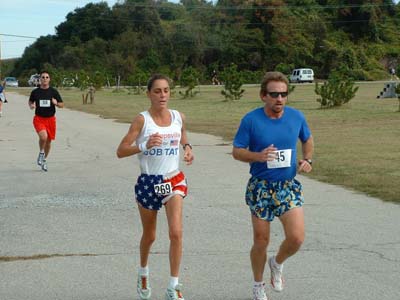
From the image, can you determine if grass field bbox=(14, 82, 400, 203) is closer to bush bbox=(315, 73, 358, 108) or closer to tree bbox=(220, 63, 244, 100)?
bush bbox=(315, 73, 358, 108)

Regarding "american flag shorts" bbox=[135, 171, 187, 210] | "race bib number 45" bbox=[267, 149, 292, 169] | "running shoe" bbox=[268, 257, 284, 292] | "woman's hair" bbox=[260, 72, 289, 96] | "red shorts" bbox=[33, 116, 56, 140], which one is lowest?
"running shoe" bbox=[268, 257, 284, 292]

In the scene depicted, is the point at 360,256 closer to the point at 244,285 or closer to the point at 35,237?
the point at 244,285

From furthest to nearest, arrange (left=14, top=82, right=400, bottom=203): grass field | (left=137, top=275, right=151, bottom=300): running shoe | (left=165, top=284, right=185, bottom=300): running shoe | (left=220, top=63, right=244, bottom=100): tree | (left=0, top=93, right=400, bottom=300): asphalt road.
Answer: (left=220, top=63, right=244, bottom=100): tree → (left=14, top=82, right=400, bottom=203): grass field → (left=0, top=93, right=400, bottom=300): asphalt road → (left=137, top=275, right=151, bottom=300): running shoe → (left=165, top=284, right=185, bottom=300): running shoe

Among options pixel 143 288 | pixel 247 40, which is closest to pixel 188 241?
pixel 143 288

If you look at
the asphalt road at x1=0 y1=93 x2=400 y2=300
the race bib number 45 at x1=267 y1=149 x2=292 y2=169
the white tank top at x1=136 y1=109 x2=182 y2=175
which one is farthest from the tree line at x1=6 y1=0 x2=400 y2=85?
the race bib number 45 at x1=267 y1=149 x2=292 y2=169

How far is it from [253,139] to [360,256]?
2.21 metres

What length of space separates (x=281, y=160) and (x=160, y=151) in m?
0.96

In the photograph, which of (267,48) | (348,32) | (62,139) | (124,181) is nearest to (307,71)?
(267,48)

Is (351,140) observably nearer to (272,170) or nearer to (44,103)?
(44,103)

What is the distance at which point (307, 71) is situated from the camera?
273 feet

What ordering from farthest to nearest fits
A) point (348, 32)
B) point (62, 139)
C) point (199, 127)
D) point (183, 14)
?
point (183, 14) → point (348, 32) → point (199, 127) → point (62, 139)

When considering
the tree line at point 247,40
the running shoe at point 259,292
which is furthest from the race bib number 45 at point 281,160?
the tree line at point 247,40

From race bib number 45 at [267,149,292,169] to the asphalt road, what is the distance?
1061 millimetres

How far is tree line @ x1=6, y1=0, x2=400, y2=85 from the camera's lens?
94062 millimetres
